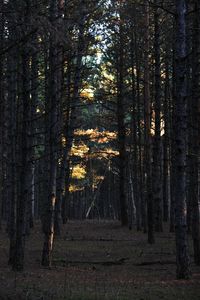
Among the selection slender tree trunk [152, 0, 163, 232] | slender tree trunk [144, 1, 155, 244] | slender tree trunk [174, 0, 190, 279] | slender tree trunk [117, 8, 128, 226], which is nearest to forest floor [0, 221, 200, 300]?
slender tree trunk [174, 0, 190, 279]

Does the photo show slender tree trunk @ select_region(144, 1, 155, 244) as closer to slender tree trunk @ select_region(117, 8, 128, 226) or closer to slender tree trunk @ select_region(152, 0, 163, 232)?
slender tree trunk @ select_region(152, 0, 163, 232)

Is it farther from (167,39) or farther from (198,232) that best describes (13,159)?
(167,39)

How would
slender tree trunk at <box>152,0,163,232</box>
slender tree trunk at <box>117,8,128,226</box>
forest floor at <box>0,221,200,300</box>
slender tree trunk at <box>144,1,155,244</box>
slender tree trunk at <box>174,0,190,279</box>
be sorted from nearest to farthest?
1. forest floor at <box>0,221,200,300</box>
2. slender tree trunk at <box>174,0,190,279</box>
3. slender tree trunk at <box>144,1,155,244</box>
4. slender tree trunk at <box>152,0,163,232</box>
5. slender tree trunk at <box>117,8,128,226</box>

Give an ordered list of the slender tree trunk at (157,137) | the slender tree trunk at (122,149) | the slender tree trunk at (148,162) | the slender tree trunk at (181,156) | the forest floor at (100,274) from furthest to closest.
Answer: the slender tree trunk at (122,149) < the slender tree trunk at (157,137) < the slender tree trunk at (148,162) < the slender tree trunk at (181,156) < the forest floor at (100,274)

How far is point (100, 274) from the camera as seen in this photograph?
12266 mm

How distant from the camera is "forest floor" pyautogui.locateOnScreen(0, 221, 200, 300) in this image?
29.8ft

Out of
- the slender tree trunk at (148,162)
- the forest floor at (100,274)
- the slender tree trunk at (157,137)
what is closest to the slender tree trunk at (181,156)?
the forest floor at (100,274)

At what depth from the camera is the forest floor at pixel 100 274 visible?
29.8 feet

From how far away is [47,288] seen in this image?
934cm

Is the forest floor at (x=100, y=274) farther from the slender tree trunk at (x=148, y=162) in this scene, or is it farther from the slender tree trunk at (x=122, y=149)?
the slender tree trunk at (x=122, y=149)

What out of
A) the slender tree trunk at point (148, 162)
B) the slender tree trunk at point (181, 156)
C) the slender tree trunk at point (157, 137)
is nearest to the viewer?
the slender tree trunk at point (181, 156)

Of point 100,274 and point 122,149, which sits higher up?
point 122,149

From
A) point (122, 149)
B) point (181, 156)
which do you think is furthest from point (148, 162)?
point (122, 149)

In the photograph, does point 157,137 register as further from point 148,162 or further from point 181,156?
point 181,156
